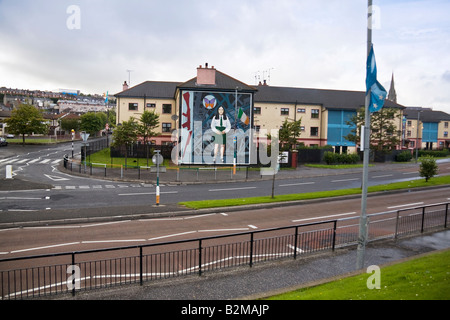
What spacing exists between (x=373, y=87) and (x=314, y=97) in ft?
163

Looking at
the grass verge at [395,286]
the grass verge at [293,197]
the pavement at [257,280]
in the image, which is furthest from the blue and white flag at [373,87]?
the grass verge at [293,197]

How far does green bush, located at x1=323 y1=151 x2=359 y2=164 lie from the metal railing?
91.1ft

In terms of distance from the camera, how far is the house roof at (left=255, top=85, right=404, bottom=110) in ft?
179

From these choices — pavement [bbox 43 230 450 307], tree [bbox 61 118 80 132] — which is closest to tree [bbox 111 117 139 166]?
pavement [bbox 43 230 450 307]

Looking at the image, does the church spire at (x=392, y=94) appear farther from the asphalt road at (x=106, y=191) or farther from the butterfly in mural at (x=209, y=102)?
the butterfly in mural at (x=209, y=102)

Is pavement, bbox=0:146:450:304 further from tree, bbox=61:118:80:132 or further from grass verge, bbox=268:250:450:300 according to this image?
tree, bbox=61:118:80:132

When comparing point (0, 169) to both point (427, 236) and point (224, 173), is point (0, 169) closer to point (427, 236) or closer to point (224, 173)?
point (224, 173)

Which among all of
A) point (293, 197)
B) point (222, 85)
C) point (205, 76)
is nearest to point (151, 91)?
point (205, 76)

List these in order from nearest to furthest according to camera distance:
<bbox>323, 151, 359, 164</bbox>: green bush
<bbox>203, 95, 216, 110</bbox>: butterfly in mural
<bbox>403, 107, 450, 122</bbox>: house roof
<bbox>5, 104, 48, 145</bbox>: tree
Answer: <bbox>203, 95, 216, 110</bbox>: butterfly in mural, <bbox>323, 151, 359, 164</bbox>: green bush, <bbox>5, 104, 48, 145</bbox>: tree, <bbox>403, 107, 450, 122</bbox>: house roof

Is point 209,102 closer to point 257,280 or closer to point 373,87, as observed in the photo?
point 373,87

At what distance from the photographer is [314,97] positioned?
5719 centimetres

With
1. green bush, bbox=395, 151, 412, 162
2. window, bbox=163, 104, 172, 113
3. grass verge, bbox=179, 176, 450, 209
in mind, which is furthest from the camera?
window, bbox=163, 104, 172, 113

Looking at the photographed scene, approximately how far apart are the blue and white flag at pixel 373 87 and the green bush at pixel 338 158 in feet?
112
